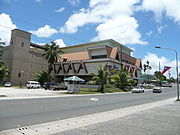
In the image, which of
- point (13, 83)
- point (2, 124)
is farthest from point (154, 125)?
point (13, 83)

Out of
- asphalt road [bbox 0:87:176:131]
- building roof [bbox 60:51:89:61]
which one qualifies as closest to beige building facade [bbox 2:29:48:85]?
building roof [bbox 60:51:89:61]

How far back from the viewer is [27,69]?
55.5 meters

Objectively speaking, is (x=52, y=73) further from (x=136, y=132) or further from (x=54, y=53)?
(x=136, y=132)

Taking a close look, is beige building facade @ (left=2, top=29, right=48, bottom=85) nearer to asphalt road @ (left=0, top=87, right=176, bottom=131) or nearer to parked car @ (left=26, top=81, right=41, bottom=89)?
parked car @ (left=26, top=81, right=41, bottom=89)

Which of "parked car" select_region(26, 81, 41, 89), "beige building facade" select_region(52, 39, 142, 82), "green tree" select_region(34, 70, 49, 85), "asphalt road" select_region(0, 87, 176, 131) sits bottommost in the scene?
"asphalt road" select_region(0, 87, 176, 131)

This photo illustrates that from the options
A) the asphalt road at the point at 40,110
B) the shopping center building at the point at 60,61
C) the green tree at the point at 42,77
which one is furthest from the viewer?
the green tree at the point at 42,77

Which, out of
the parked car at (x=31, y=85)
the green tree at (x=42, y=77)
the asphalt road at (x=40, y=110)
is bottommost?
the asphalt road at (x=40, y=110)

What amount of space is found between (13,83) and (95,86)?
86.0 feet

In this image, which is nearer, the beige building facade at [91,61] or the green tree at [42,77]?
the beige building facade at [91,61]

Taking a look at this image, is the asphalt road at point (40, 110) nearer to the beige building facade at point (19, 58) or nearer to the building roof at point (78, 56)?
the beige building facade at point (19, 58)

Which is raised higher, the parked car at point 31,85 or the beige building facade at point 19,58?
the beige building facade at point 19,58

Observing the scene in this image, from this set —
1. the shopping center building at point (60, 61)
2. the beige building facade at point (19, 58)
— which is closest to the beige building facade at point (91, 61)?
the shopping center building at point (60, 61)

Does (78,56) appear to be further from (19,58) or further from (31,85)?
(31,85)

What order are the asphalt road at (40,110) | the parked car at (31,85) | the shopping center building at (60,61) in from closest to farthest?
1. the asphalt road at (40,110)
2. the parked car at (31,85)
3. the shopping center building at (60,61)
